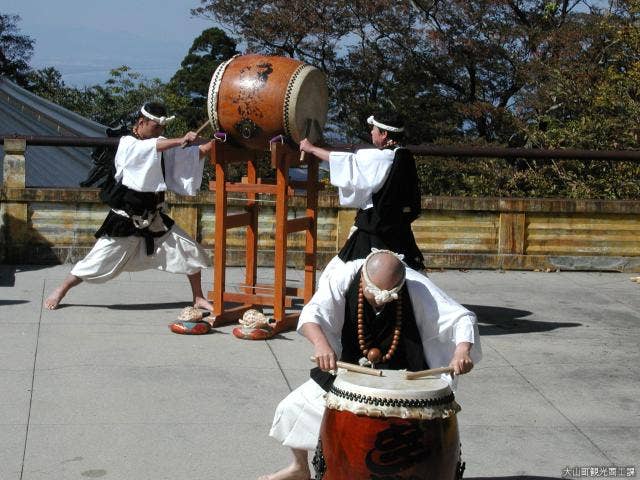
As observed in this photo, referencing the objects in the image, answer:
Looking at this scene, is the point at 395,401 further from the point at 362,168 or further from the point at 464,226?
the point at 464,226

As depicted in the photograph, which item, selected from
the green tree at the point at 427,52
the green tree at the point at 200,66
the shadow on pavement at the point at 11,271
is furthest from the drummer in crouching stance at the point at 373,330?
the green tree at the point at 200,66

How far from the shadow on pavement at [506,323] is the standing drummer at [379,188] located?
1.30 m

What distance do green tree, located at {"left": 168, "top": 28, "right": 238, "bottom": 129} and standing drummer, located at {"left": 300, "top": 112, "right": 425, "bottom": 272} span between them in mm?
18813

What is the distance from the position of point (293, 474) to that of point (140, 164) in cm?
352

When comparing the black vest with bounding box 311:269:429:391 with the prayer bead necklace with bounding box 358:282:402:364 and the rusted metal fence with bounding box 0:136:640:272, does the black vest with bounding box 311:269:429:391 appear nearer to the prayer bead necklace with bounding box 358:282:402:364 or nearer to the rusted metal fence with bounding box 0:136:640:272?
the prayer bead necklace with bounding box 358:282:402:364

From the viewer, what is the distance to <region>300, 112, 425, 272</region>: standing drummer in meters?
6.39

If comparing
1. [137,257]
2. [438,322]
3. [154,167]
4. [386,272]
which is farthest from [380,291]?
[137,257]

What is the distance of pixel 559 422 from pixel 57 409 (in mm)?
2670

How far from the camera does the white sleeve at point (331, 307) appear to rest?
417cm

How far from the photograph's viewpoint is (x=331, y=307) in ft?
13.8

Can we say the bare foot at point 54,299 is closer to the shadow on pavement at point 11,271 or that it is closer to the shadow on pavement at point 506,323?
the shadow on pavement at point 11,271

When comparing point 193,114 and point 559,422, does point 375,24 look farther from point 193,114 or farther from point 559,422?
point 559,422

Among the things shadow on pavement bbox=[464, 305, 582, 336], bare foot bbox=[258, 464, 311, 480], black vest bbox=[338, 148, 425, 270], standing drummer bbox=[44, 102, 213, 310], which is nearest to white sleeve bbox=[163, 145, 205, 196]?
standing drummer bbox=[44, 102, 213, 310]

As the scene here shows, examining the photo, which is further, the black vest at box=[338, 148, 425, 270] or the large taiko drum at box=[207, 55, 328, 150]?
the large taiko drum at box=[207, 55, 328, 150]
